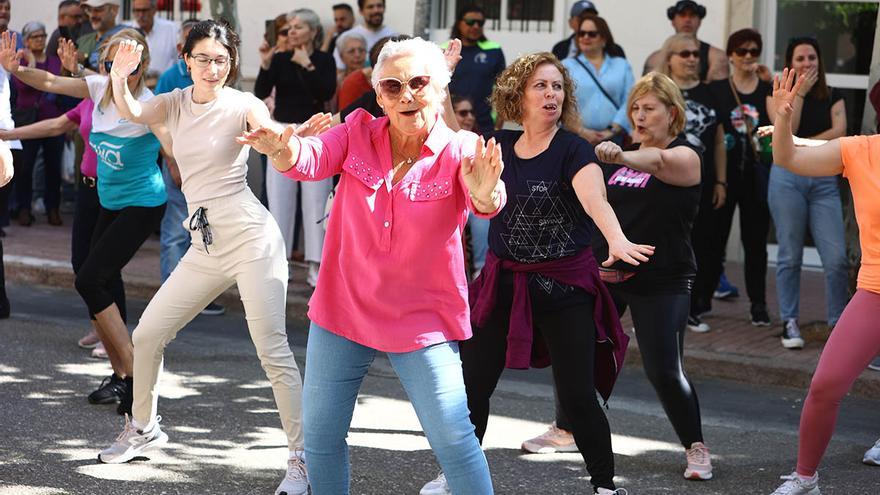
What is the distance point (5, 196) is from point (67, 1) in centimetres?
518

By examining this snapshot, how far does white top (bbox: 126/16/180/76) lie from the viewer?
42.8 ft

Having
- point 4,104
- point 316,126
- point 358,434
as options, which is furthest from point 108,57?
point 316,126

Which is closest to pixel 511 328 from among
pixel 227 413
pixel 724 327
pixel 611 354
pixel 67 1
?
pixel 611 354

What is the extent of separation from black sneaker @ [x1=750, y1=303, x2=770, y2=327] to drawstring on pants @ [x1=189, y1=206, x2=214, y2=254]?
494 centimetres

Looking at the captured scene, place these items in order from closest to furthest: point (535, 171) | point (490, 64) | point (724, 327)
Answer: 1. point (535, 171)
2. point (724, 327)
3. point (490, 64)

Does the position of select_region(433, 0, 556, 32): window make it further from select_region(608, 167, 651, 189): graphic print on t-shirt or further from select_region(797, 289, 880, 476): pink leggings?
select_region(797, 289, 880, 476): pink leggings

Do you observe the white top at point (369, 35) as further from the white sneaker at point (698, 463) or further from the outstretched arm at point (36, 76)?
the white sneaker at point (698, 463)

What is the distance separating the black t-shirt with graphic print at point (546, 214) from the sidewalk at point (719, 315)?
10.8ft

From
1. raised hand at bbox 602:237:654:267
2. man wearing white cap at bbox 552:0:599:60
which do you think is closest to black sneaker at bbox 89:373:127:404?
raised hand at bbox 602:237:654:267

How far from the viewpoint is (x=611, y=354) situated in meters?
5.62

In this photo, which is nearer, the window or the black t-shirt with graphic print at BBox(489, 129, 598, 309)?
the black t-shirt with graphic print at BBox(489, 129, 598, 309)

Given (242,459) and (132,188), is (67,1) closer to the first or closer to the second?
(132,188)

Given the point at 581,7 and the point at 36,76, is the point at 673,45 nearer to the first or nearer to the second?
the point at 581,7

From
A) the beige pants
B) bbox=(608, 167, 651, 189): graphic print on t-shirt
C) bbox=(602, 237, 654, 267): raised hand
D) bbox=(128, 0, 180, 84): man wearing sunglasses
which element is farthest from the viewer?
bbox=(128, 0, 180, 84): man wearing sunglasses
